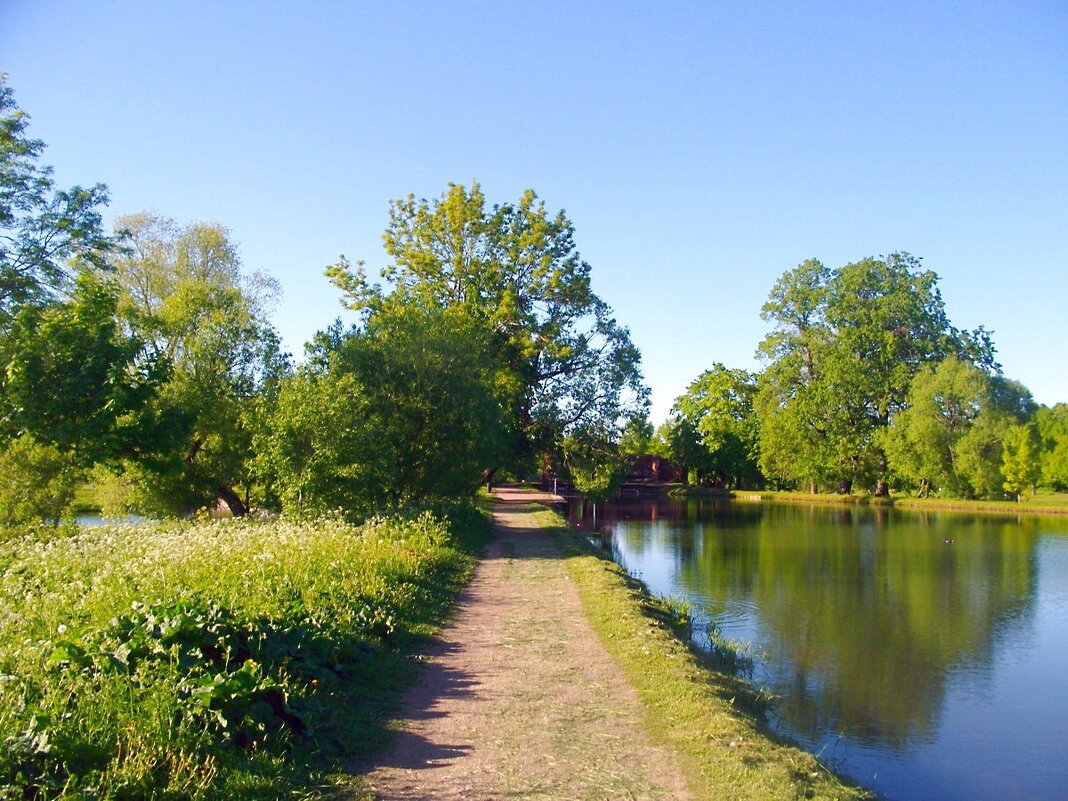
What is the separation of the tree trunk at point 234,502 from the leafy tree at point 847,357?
135ft

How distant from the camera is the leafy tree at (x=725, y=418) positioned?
7050cm

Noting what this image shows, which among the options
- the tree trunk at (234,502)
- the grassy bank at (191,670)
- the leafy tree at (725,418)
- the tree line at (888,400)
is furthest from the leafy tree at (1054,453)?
the grassy bank at (191,670)

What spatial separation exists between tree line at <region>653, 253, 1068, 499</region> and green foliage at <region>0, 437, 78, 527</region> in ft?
150

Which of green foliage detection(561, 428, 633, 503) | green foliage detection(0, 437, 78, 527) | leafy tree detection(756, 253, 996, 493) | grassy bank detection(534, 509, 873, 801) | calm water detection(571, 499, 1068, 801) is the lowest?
calm water detection(571, 499, 1068, 801)

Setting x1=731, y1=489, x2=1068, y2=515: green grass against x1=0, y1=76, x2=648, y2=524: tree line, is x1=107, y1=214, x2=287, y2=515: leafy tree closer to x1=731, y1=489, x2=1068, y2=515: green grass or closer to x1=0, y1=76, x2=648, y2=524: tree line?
x1=0, y1=76, x2=648, y2=524: tree line

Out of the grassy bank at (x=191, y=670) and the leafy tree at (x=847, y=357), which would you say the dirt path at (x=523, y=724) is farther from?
the leafy tree at (x=847, y=357)

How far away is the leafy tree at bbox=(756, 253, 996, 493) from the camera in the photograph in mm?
56438

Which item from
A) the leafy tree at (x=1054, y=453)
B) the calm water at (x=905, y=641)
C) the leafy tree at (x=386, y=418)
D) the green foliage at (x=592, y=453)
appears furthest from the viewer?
the leafy tree at (x=1054, y=453)

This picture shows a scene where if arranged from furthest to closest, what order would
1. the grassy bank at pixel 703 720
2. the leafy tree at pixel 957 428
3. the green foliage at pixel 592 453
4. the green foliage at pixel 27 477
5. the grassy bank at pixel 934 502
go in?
the leafy tree at pixel 957 428 < the grassy bank at pixel 934 502 < the green foliage at pixel 592 453 < the green foliage at pixel 27 477 < the grassy bank at pixel 703 720

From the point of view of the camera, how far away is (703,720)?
7398mm

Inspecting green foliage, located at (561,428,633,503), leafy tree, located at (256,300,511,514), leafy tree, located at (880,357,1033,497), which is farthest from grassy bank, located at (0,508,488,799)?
leafy tree, located at (880,357,1033,497)

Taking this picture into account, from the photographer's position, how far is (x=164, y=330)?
25.3 m

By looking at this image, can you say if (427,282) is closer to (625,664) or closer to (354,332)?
(354,332)

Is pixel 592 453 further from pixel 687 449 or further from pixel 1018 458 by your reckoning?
pixel 687 449
